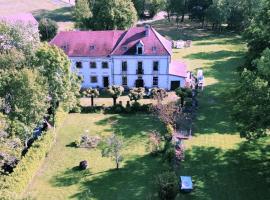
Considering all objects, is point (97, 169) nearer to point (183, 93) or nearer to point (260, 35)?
point (183, 93)

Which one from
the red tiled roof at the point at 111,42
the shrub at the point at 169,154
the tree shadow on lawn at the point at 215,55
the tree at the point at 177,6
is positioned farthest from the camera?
the tree at the point at 177,6

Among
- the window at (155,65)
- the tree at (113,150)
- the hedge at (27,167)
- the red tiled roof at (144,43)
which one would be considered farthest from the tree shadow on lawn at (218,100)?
the hedge at (27,167)

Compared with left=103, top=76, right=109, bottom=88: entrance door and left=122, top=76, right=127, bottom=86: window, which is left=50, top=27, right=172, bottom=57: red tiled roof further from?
left=122, top=76, right=127, bottom=86: window

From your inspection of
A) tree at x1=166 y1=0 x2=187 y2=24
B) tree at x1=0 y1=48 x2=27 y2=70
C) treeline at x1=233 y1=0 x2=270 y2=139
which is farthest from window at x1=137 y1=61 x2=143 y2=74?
tree at x1=166 y1=0 x2=187 y2=24

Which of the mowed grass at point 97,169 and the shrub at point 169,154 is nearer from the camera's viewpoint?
the mowed grass at point 97,169

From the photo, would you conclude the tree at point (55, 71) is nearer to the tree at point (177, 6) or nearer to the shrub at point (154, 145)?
the shrub at point (154, 145)
